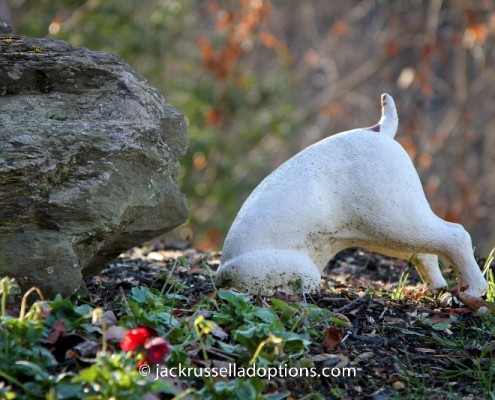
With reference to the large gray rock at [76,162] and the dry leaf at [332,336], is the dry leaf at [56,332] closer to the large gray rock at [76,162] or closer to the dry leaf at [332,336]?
the large gray rock at [76,162]

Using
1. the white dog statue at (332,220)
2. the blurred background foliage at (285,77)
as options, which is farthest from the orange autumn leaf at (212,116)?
the white dog statue at (332,220)

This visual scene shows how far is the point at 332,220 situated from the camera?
3514 millimetres

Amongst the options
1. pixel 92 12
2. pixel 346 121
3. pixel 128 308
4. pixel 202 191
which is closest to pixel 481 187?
pixel 346 121

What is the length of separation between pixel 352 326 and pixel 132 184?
1.10 meters

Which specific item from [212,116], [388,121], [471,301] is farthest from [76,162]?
Result: [212,116]

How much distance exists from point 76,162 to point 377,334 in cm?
142

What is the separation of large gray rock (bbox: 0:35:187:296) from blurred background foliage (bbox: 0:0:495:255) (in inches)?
142

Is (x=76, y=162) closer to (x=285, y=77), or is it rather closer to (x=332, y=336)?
(x=332, y=336)

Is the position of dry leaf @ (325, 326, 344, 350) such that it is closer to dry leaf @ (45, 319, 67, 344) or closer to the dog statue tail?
dry leaf @ (45, 319, 67, 344)

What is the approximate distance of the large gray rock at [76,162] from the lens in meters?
2.94

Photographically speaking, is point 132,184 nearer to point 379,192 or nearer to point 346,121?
point 379,192

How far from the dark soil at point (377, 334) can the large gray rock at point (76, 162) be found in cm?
28

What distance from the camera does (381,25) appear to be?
36.3ft

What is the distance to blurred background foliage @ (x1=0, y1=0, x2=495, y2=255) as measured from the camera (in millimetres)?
7621
